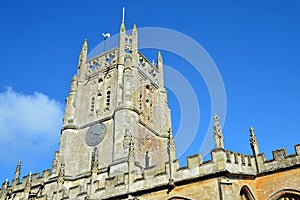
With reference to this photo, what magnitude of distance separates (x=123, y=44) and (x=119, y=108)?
892cm

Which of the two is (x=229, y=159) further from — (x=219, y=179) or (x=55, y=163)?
(x=55, y=163)

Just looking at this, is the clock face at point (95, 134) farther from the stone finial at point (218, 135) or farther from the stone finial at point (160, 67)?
the stone finial at point (218, 135)

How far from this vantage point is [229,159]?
1791cm

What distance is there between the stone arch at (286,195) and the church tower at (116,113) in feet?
40.9

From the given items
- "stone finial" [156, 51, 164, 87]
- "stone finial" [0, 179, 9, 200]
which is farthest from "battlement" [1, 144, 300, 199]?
"stone finial" [156, 51, 164, 87]

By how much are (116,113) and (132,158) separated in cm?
1131

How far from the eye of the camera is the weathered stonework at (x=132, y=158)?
1766 centimetres

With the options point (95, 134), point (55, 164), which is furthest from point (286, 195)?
point (55, 164)

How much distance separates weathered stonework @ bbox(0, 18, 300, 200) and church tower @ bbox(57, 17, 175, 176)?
0.09m

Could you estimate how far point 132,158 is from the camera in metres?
20.8

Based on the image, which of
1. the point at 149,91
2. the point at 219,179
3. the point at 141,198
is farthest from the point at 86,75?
the point at 219,179

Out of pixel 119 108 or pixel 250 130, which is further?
pixel 119 108

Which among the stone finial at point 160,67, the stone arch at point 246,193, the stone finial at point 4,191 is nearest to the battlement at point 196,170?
the stone arch at point 246,193

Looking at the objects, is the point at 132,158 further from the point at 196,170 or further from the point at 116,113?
the point at 116,113
